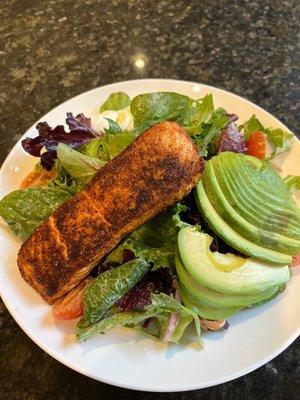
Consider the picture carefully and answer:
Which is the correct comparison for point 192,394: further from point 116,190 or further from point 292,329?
Answer: point 116,190

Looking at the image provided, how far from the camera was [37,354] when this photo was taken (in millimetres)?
1425

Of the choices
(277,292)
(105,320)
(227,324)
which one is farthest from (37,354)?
(277,292)

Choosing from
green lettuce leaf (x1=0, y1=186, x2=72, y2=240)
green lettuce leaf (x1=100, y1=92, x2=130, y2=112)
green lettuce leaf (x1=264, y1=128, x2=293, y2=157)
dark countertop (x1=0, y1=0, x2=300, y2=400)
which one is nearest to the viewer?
green lettuce leaf (x1=0, y1=186, x2=72, y2=240)

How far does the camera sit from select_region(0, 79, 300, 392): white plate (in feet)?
3.91

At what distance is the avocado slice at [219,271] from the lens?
1.22 metres

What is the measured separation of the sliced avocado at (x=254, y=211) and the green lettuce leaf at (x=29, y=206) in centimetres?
51

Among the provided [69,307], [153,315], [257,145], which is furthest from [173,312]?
[257,145]

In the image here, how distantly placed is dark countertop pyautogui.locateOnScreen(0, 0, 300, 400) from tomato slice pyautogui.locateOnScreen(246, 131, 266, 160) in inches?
16.1

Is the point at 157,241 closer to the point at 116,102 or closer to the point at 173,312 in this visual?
the point at 173,312

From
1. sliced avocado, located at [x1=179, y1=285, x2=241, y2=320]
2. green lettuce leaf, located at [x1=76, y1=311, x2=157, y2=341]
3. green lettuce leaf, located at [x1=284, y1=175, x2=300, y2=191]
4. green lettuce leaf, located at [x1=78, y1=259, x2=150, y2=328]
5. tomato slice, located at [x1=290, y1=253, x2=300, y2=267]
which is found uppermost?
green lettuce leaf, located at [x1=78, y1=259, x2=150, y2=328]

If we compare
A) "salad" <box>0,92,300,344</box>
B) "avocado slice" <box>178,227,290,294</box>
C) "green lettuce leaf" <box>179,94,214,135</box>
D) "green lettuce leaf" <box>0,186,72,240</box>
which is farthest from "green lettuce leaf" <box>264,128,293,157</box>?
"green lettuce leaf" <box>0,186,72,240</box>

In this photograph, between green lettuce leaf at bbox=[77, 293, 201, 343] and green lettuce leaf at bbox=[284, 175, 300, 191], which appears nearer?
green lettuce leaf at bbox=[77, 293, 201, 343]

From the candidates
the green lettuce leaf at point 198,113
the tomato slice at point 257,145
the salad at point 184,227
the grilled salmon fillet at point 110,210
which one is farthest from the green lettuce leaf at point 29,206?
the tomato slice at point 257,145

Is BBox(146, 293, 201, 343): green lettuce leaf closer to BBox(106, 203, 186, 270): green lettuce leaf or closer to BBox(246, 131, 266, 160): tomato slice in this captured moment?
BBox(106, 203, 186, 270): green lettuce leaf
